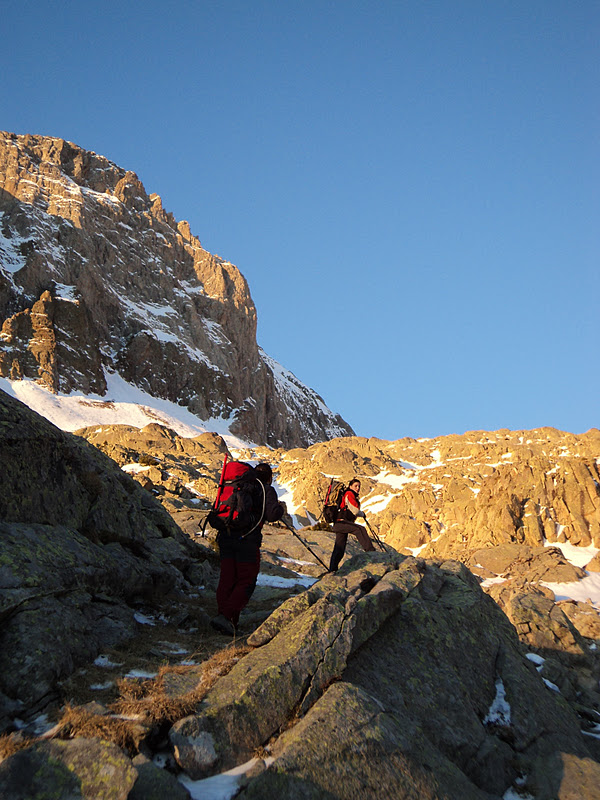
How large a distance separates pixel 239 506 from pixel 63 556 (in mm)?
2747

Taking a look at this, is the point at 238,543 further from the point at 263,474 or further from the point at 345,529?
the point at 345,529

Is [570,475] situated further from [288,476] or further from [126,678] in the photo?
[126,678]

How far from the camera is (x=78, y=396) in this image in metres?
120

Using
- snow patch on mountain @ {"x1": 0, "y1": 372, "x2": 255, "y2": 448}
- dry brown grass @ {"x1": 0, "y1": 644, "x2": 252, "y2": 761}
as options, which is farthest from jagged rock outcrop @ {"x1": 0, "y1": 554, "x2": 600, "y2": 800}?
snow patch on mountain @ {"x1": 0, "y1": 372, "x2": 255, "y2": 448}

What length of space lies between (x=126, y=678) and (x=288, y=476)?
306ft

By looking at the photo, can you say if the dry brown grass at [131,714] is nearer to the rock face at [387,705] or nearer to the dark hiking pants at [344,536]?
the rock face at [387,705]

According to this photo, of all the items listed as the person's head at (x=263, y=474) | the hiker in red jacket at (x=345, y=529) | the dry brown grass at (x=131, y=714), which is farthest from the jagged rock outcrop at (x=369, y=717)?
the hiker in red jacket at (x=345, y=529)

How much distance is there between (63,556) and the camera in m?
7.38

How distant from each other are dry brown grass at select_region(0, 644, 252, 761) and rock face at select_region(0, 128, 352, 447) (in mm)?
123309

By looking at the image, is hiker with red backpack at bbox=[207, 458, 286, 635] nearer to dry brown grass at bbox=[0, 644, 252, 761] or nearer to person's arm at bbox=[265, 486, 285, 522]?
person's arm at bbox=[265, 486, 285, 522]

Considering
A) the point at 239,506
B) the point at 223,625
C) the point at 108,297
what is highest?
the point at 108,297

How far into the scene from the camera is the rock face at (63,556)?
564 centimetres

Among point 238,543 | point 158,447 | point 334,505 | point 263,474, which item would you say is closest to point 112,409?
point 158,447

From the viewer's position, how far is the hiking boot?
7.89 m
